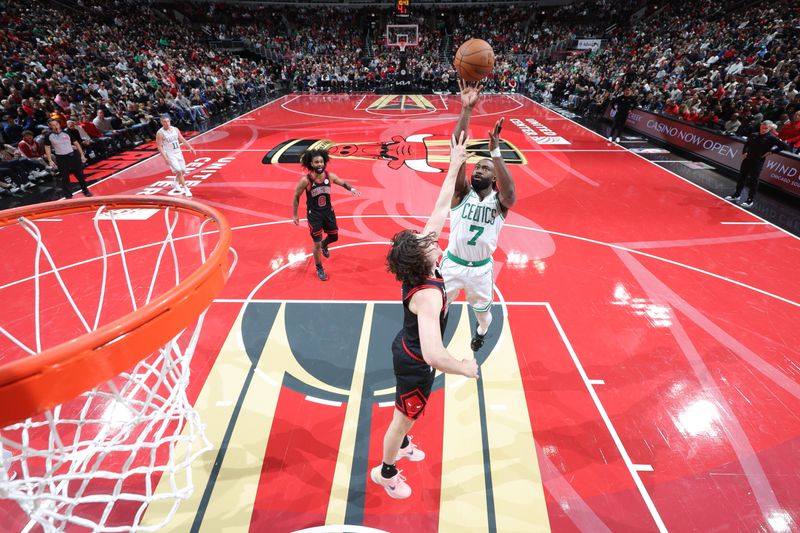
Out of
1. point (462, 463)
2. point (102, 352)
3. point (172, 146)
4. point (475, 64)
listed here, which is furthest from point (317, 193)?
point (172, 146)

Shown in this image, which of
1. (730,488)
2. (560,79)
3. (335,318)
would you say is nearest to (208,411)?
(335,318)

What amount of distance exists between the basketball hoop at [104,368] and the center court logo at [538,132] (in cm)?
1126

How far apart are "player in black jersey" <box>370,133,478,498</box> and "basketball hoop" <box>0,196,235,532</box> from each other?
1055mm

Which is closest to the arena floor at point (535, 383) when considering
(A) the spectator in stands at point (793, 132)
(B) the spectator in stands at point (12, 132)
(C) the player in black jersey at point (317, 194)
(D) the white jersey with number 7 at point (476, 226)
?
(C) the player in black jersey at point (317, 194)

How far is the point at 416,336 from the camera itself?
2.64 metres

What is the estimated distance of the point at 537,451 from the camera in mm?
3469

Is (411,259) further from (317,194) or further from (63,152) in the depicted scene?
(63,152)

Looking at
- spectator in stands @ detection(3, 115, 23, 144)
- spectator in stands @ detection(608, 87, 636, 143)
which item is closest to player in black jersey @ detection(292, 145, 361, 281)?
spectator in stands @ detection(3, 115, 23, 144)

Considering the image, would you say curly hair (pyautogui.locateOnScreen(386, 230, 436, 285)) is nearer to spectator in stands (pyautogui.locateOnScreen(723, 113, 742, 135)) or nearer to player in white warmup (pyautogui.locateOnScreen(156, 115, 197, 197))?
player in white warmup (pyautogui.locateOnScreen(156, 115, 197, 197))

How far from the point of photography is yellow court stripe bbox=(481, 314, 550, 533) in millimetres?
3002

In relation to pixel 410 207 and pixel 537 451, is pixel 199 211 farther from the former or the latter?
pixel 410 207

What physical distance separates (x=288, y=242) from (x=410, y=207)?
2.62m

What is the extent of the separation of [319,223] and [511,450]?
3.60 meters

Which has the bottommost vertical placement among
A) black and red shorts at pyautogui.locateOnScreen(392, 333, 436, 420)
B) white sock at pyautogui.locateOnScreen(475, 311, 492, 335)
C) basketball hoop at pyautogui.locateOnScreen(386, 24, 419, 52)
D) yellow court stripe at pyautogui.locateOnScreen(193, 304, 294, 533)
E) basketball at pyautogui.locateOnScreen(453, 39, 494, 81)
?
yellow court stripe at pyautogui.locateOnScreen(193, 304, 294, 533)
